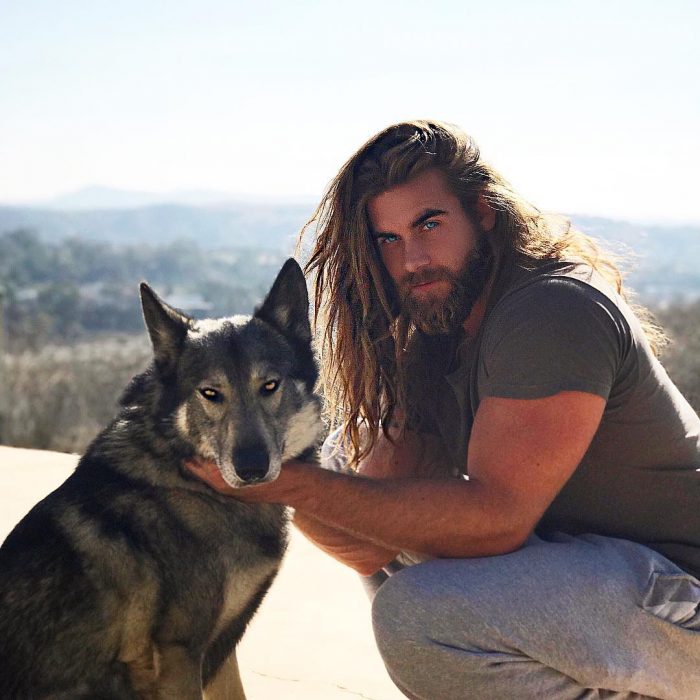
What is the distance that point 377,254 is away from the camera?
3.10 m

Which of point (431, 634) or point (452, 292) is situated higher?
point (452, 292)

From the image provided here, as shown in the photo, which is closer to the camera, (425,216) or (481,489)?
(481,489)

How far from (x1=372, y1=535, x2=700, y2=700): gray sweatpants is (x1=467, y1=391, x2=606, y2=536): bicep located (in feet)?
0.54

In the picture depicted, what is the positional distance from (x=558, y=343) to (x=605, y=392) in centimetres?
18

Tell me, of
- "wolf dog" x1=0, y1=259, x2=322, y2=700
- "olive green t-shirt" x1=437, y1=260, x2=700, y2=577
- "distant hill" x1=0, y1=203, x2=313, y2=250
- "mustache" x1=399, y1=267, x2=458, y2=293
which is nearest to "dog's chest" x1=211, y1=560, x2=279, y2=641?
"wolf dog" x1=0, y1=259, x2=322, y2=700

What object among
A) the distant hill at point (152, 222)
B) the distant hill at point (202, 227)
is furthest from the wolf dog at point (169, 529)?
the distant hill at point (152, 222)

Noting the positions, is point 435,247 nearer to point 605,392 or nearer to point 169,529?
point 605,392

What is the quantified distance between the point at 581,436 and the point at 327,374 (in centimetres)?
111

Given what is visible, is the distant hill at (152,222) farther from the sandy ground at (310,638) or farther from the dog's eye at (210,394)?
the dog's eye at (210,394)

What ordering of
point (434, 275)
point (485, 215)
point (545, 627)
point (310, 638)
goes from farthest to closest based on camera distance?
point (310, 638) → point (485, 215) → point (434, 275) → point (545, 627)

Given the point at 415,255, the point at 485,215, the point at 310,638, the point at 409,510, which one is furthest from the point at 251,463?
the point at 310,638

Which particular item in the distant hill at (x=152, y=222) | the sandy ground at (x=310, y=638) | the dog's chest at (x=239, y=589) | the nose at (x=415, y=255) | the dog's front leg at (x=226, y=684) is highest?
the nose at (x=415, y=255)

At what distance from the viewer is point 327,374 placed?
338cm

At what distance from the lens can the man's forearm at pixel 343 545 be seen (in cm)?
310
